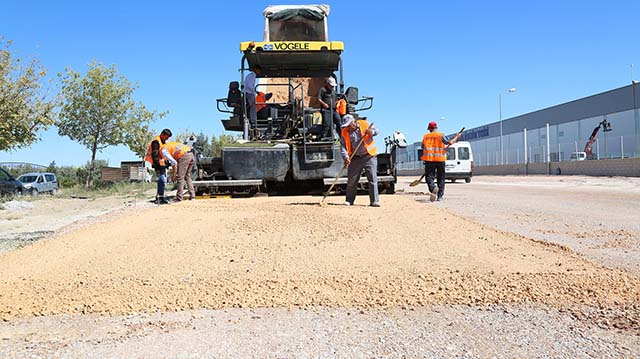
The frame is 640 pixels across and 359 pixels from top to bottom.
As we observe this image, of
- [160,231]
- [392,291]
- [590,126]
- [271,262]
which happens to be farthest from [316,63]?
[590,126]

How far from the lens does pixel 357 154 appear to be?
31.1 feet

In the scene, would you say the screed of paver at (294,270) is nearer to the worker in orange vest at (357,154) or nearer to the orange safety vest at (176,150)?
the worker in orange vest at (357,154)

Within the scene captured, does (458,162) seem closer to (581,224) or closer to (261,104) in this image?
(261,104)

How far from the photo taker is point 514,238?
19.2 ft

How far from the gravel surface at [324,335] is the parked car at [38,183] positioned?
24.6 meters

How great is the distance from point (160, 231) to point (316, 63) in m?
7.11

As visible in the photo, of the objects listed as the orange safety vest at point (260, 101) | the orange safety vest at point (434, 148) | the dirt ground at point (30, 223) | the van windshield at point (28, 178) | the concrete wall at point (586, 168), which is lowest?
the dirt ground at point (30, 223)

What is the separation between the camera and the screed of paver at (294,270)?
3.82 metres

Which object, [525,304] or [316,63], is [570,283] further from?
[316,63]

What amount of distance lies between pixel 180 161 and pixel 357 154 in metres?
4.69

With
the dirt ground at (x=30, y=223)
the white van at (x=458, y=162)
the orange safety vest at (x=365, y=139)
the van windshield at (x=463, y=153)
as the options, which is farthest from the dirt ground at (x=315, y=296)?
the van windshield at (x=463, y=153)

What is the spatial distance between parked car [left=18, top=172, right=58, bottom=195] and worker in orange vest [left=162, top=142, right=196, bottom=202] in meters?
15.9

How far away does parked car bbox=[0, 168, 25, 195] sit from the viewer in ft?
71.7

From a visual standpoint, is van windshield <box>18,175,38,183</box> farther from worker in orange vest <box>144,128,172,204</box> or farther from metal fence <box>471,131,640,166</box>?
metal fence <box>471,131,640,166</box>
